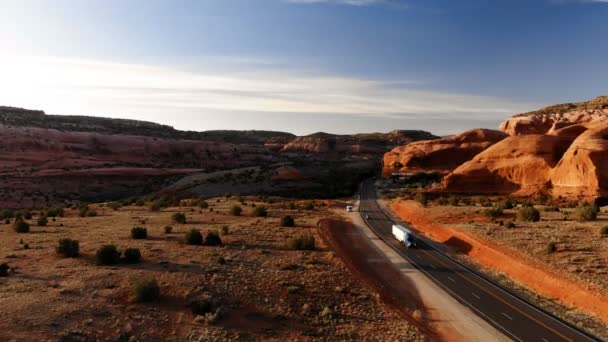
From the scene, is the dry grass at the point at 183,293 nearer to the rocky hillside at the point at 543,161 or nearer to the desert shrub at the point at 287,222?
the desert shrub at the point at 287,222

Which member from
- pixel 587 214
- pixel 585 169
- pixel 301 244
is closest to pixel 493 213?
pixel 587 214

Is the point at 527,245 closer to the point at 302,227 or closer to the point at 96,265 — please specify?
the point at 302,227

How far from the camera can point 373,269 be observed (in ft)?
94.2

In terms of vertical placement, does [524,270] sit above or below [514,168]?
below

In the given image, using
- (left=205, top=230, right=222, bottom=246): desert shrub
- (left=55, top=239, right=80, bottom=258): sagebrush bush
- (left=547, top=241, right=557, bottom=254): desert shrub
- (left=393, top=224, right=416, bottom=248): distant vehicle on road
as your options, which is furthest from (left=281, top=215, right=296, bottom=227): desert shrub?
(left=547, top=241, right=557, bottom=254): desert shrub

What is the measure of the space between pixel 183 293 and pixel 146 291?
1.76 metres

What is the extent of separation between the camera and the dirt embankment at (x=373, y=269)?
22269 mm

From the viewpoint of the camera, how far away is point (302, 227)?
39.1 metres

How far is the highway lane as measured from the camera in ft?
62.6

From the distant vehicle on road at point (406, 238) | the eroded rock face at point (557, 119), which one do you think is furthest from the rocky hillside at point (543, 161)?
the distant vehicle on road at point (406, 238)

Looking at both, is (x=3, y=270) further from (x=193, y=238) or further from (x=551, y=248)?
(x=551, y=248)

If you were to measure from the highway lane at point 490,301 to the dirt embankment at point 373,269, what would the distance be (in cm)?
228

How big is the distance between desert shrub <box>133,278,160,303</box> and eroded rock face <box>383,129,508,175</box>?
254ft

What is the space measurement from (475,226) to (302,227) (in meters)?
15.9
